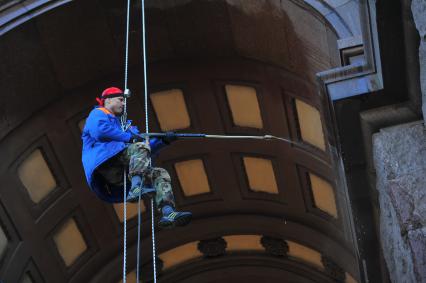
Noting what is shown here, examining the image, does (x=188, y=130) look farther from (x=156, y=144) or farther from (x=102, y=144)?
(x=102, y=144)

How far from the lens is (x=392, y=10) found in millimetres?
7949

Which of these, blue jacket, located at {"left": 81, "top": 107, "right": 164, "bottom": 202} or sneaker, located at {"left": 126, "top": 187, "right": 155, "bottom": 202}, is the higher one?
blue jacket, located at {"left": 81, "top": 107, "right": 164, "bottom": 202}

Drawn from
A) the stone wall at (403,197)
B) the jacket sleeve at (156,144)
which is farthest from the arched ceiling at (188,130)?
the stone wall at (403,197)

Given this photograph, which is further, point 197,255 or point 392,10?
point 197,255

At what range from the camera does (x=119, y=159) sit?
9820mm

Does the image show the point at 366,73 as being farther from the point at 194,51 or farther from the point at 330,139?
the point at 194,51

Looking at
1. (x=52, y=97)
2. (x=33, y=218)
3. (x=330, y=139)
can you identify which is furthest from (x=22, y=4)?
(x=330, y=139)

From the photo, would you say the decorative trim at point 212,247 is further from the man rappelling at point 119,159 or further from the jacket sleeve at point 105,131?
the jacket sleeve at point 105,131

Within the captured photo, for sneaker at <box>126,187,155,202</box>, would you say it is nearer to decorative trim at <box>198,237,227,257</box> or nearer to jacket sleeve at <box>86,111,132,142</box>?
jacket sleeve at <box>86,111,132,142</box>

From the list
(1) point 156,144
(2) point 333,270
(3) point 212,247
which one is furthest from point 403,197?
(3) point 212,247

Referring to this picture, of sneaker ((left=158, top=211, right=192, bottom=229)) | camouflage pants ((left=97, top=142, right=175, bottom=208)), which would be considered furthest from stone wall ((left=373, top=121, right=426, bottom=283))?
camouflage pants ((left=97, top=142, right=175, bottom=208))

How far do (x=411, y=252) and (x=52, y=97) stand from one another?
8485 mm

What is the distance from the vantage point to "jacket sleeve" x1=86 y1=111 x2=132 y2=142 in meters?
9.70

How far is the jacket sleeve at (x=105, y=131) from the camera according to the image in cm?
970
